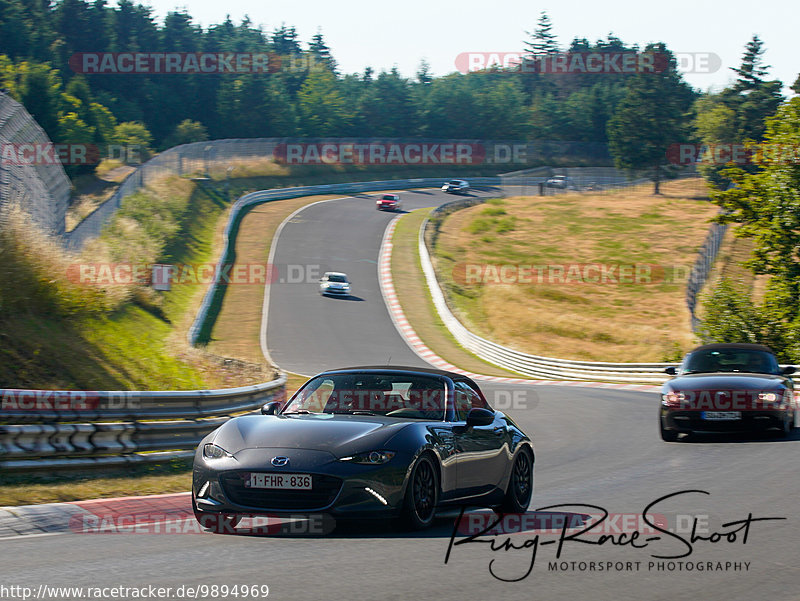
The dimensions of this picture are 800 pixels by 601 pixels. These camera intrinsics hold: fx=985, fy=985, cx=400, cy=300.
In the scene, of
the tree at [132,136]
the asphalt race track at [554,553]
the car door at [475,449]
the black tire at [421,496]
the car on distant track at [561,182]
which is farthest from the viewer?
the car on distant track at [561,182]

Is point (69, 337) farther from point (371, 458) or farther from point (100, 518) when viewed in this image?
point (371, 458)

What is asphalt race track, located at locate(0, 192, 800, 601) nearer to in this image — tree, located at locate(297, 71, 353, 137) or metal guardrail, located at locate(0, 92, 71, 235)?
metal guardrail, located at locate(0, 92, 71, 235)

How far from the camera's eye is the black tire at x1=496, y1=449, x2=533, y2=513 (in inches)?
344

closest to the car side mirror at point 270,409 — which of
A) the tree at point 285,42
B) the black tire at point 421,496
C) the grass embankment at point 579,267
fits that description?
the black tire at point 421,496

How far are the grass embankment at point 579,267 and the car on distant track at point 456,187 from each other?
8501 mm

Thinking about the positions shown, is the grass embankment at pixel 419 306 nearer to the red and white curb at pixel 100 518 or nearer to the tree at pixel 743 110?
the red and white curb at pixel 100 518

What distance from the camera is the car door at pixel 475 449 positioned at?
8.09 m

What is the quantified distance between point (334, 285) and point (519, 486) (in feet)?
121

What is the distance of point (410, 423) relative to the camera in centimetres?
768

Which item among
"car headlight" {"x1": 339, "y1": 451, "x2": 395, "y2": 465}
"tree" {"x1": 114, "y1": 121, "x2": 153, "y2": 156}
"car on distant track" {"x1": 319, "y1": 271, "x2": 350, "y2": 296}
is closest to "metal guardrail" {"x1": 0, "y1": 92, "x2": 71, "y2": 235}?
"car headlight" {"x1": 339, "y1": 451, "x2": 395, "y2": 465}

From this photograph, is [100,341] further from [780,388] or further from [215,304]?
[215,304]

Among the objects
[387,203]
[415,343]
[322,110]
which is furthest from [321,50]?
[415,343]

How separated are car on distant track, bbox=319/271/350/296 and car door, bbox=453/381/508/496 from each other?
1438 inches

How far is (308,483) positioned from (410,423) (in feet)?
3.48
